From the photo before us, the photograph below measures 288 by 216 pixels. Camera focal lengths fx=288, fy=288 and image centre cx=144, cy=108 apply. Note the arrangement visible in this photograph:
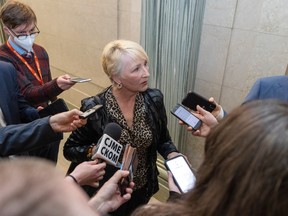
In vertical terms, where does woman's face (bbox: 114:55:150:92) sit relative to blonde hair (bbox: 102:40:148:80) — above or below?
below

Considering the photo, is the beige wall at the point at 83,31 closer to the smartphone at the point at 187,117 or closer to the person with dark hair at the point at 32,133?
the smartphone at the point at 187,117

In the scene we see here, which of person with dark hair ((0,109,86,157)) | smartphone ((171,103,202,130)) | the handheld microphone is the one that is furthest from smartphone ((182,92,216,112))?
person with dark hair ((0,109,86,157))

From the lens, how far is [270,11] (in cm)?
172

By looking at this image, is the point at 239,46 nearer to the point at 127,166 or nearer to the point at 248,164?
the point at 127,166

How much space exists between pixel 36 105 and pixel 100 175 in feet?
3.90

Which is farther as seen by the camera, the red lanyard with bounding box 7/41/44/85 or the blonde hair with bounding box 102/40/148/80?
the red lanyard with bounding box 7/41/44/85

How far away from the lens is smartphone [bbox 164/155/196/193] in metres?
1.22

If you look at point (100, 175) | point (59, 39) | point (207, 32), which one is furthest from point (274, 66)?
point (59, 39)

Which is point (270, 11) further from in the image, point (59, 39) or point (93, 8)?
point (59, 39)

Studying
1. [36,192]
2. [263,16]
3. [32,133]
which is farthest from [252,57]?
[36,192]

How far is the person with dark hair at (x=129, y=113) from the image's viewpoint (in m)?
1.67

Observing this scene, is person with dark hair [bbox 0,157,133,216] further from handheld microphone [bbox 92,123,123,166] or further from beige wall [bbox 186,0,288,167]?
beige wall [bbox 186,0,288,167]

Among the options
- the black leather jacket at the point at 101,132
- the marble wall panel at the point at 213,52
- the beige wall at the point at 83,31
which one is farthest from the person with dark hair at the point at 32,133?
the beige wall at the point at 83,31

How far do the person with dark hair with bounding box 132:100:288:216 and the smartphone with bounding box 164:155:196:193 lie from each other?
49 centimetres
